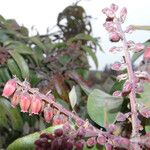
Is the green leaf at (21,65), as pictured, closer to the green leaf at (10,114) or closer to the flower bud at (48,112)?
the green leaf at (10,114)

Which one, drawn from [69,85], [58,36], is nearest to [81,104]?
[69,85]

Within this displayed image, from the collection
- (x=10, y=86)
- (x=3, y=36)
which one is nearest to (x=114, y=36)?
(x=10, y=86)

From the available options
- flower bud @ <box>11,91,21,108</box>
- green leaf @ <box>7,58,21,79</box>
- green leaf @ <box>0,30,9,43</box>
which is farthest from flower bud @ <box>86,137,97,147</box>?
green leaf @ <box>0,30,9,43</box>

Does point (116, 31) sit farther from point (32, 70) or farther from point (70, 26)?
point (70, 26)

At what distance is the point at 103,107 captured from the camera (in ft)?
2.04

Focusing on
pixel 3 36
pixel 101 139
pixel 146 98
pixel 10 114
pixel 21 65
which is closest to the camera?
pixel 101 139

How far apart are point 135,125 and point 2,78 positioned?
30.0 inches

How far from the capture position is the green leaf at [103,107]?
2.00ft

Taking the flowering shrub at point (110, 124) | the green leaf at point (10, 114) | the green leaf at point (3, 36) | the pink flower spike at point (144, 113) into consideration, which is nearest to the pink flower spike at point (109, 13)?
the flowering shrub at point (110, 124)

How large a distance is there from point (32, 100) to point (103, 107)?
0.47ft

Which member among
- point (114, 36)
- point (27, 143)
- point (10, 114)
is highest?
point (114, 36)

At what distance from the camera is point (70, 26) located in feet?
6.57

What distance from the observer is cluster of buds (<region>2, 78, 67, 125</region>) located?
0.52 meters

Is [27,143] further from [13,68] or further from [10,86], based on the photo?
[13,68]
